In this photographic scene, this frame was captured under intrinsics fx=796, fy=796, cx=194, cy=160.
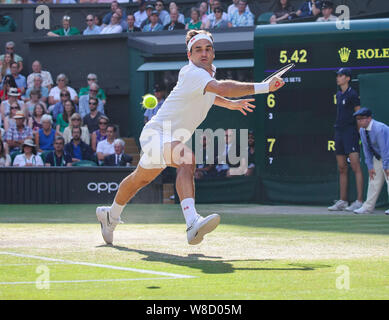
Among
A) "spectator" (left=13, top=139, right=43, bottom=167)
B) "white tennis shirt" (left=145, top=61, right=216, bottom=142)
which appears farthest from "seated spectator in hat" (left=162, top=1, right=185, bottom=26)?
"white tennis shirt" (left=145, top=61, right=216, bottom=142)

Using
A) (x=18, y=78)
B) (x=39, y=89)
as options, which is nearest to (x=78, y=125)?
(x=39, y=89)

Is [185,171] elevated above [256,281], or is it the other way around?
[185,171]

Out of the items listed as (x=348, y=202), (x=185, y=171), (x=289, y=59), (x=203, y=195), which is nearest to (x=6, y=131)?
(x=203, y=195)

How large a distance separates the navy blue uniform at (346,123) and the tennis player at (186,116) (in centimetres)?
663

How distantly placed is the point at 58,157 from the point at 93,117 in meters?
1.82

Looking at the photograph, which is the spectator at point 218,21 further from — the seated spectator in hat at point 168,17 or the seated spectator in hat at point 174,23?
the seated spectator in hat at point 168,17

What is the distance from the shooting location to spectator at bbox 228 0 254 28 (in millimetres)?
20594

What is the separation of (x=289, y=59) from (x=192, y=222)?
362 inches

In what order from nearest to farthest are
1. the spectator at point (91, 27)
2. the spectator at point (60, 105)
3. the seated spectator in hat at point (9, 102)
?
the spectator at point (60, 105) < the seated spectator in hat at point (9, 102) < the spectator at point (91, 27)

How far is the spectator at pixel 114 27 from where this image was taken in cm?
2227

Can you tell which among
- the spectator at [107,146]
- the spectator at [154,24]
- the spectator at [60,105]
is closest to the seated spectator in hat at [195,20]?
the spectator at [154,24]

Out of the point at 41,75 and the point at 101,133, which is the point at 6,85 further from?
the point at 101,133

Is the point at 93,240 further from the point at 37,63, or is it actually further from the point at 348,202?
the point at 37,63
